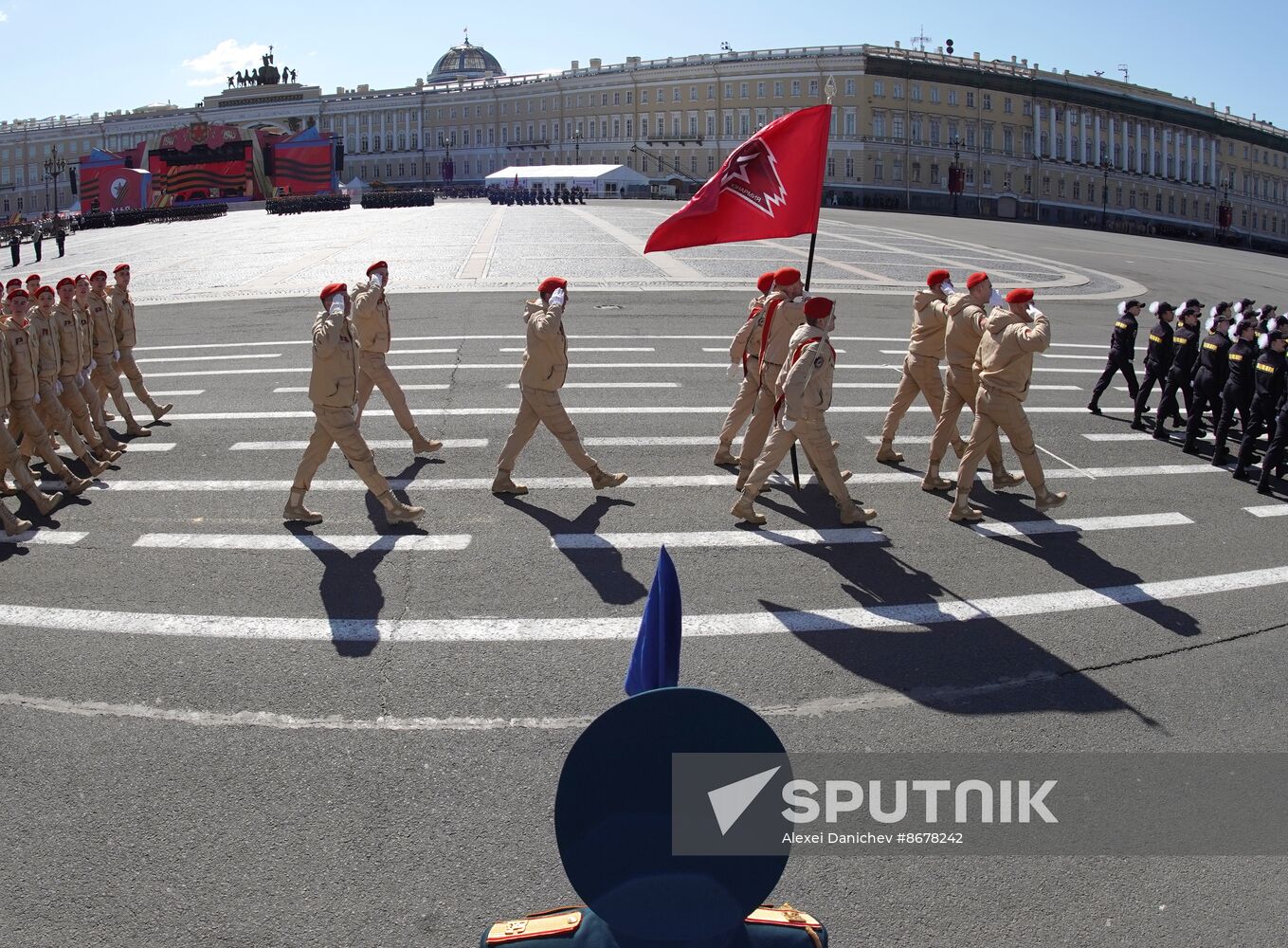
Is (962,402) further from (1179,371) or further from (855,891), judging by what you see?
(855,891)

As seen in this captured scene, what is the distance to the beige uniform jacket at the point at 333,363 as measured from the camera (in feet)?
28.9

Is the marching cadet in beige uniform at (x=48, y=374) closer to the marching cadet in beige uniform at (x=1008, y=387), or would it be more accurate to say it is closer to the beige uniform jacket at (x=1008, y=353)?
the marching cadet in beige uniform at (x=1008, y=387)

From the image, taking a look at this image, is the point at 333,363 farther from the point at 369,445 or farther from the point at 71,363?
the point at 71,363

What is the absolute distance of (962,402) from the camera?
33.9 feet

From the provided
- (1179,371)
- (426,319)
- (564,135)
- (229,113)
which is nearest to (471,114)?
(564,135)

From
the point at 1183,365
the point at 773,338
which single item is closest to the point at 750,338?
the point at 773,338

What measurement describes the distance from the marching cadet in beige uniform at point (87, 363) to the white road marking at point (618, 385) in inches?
202

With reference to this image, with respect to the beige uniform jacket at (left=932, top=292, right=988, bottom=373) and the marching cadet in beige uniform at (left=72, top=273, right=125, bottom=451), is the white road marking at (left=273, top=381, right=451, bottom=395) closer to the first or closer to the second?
the marching cadet in beige uniform at (left=72, top=273, right=125, bottom=451)

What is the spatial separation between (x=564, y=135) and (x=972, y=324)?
124411mm

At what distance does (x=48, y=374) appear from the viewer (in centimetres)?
1047

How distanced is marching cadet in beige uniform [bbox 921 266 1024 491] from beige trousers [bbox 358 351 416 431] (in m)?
5.37

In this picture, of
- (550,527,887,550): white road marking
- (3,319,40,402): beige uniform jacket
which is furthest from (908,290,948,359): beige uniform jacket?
(3,319,40,402): beige uniform jacket

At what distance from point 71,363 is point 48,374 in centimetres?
49

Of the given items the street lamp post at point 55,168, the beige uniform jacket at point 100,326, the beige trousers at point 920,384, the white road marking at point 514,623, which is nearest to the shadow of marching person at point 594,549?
the white road marking at point 514,623
